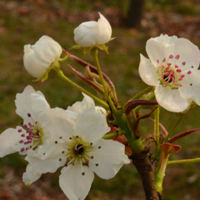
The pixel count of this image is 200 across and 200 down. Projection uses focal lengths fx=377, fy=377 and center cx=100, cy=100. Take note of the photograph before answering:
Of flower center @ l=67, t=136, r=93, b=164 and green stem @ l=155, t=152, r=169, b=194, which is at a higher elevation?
flower center @ l=67, t=136, r=93, b=164

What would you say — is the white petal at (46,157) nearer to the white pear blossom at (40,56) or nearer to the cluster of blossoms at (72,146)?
the cluster of blossoms at (72,146)

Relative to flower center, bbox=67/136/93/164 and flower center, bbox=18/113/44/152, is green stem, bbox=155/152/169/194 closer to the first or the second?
flower center, bbox=67/136/93/164

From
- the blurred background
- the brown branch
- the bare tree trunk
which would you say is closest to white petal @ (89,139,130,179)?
the brown branch

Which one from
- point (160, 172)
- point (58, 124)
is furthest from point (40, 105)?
point (160, 172)

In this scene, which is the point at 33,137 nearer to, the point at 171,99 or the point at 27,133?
the point at 27,133

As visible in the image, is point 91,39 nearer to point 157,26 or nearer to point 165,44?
point 165,44

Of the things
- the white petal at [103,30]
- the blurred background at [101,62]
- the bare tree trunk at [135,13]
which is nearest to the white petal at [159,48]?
the white petal at [103,30]

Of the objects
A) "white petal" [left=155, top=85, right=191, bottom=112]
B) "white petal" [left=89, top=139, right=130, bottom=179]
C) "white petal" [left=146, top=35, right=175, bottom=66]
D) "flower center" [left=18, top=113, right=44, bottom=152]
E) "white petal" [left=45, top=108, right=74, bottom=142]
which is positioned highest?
"white petal" [left=146, top=35, right=175, bottom=66]

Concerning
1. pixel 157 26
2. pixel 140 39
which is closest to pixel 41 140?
pixel 140 39
